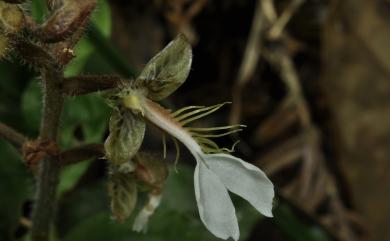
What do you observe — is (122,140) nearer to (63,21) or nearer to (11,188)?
(63,21)

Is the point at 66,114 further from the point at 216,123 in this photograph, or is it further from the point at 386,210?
the point at 386,210

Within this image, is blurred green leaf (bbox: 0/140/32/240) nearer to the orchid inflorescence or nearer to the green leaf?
the green leaf

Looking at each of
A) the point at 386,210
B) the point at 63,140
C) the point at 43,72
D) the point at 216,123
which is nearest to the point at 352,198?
the point at 386,210

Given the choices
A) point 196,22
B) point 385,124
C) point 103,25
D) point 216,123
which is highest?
point 103,25

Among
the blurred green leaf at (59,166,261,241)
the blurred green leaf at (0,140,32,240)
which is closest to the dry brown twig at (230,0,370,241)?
the blurred green leaf at (59,166,261,241)

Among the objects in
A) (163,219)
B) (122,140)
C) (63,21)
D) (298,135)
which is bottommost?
(298,135)

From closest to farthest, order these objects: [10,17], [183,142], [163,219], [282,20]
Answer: [10,17], [183,142], [163,219], [282,20]

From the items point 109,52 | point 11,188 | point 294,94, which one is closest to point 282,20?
point 294,94
